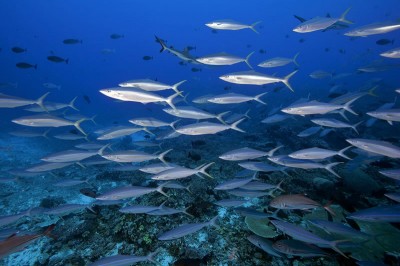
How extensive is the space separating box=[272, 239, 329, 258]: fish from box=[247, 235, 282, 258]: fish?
0.58 feet

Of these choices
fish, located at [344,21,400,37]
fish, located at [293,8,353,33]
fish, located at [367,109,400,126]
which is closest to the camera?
fish, located at [367,109,400,126]

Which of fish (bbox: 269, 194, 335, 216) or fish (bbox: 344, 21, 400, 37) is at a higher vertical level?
fish (bbox: 344, 21, 400, 37)

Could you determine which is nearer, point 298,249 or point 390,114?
point 298,249

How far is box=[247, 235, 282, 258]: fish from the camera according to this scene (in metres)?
3.85

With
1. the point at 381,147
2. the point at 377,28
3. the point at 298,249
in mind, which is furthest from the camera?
the point at 377,28

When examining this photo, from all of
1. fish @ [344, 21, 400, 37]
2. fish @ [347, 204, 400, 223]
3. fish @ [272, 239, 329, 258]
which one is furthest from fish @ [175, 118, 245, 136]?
fish @ [344, 21, 400, 37]

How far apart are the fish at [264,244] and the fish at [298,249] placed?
0.18 meters

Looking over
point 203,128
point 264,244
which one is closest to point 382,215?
point 264,244

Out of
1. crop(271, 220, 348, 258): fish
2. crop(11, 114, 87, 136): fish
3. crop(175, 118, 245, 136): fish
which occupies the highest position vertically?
crop(175, 118, 245, 136): fish

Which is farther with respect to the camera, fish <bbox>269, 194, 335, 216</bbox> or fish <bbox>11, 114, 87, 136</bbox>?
fish <bbox>11, 114, 87, 136</bbox>

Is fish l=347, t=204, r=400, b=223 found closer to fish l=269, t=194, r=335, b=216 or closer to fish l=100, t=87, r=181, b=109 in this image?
fish l=269, t=194, r=335, b=216

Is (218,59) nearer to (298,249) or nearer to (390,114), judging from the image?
(390,114)

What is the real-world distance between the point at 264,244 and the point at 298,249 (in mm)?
610

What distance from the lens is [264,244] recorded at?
13.1 ft
